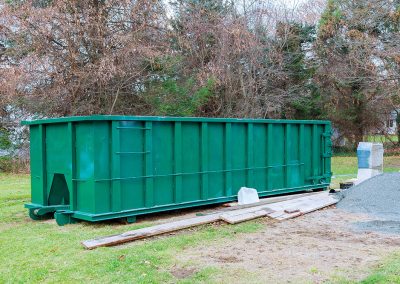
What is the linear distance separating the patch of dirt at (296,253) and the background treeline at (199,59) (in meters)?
11.1

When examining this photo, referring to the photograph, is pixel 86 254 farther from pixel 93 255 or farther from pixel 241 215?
pixel 241 215

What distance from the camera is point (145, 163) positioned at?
7.91 m

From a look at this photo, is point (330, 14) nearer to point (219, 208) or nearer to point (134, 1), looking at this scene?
point (134, 1)

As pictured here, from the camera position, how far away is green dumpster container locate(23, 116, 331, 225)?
24.5 feet

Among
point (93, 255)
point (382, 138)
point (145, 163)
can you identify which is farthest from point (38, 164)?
point (382, 138)

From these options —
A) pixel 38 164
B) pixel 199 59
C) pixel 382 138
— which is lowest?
pixel 38 164

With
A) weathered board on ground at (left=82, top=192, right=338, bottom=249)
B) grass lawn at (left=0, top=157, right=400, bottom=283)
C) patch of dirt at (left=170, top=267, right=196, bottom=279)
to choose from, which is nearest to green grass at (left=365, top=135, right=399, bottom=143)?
weathered board on ground at (left=82, top=192, right=338, bottom=249)

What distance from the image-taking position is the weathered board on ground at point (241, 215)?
251 inches

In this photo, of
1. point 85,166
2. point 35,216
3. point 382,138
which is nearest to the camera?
point 85,166

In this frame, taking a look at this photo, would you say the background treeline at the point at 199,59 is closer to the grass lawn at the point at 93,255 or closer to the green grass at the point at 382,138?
the green grass at the point at 382,138

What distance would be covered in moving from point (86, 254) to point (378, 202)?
628 cm

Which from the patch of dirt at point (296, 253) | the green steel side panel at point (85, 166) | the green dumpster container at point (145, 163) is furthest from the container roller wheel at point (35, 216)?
the patch of dirt at point (296, 253)

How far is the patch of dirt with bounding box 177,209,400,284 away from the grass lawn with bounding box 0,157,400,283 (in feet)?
0.70

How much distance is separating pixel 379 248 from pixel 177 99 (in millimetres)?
15291
